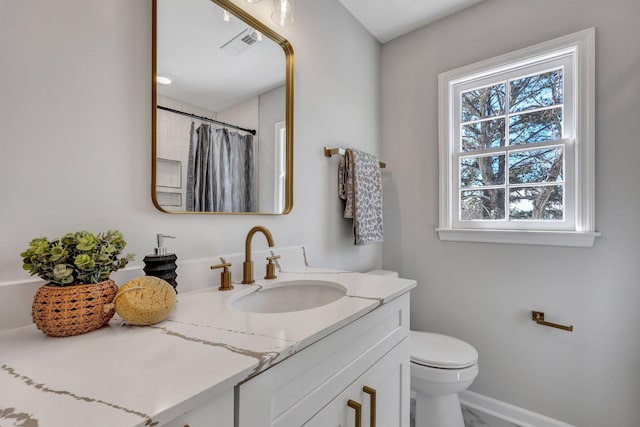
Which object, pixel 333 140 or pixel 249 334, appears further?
pixel 333 140

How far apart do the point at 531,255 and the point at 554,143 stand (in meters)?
0.60

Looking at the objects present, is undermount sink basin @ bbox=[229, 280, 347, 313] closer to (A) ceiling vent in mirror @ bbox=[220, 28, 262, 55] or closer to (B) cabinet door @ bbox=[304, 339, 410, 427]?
(B) cabinet door @ bbox=[304, 339, 410, 427]

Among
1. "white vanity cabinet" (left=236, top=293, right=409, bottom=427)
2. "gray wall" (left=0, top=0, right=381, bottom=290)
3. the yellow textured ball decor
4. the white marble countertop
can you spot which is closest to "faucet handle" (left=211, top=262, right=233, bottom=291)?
"gray wall" (left=0, top=0, right=381, bottom=290)

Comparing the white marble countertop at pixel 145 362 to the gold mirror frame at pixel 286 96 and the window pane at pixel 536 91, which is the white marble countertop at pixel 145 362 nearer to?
the gold mirror frame at pixel 286 96

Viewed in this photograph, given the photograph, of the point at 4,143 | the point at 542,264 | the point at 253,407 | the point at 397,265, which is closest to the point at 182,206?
the point at 4,143

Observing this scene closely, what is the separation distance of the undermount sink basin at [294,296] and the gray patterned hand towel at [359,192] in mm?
598

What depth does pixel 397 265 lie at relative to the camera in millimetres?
2029

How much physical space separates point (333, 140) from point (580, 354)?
1656 millimetres

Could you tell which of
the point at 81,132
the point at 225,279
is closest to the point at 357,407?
the point at 225,279

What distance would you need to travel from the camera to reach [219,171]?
1088 mm

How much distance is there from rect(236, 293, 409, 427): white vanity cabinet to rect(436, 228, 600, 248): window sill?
36.6 inches

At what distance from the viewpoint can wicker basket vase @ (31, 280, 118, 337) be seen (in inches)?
22.6

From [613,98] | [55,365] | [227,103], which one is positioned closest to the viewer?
[55,365]

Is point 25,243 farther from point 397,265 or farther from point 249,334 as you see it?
point 397,265
